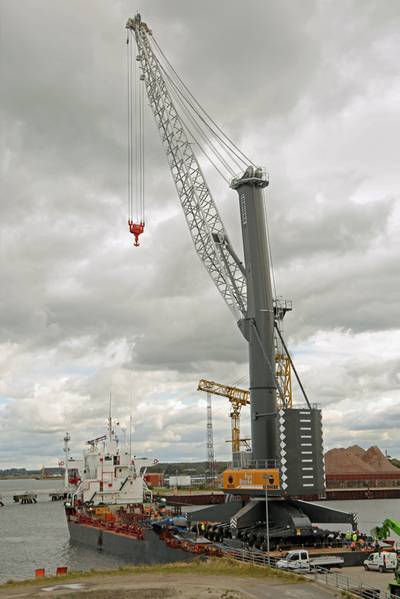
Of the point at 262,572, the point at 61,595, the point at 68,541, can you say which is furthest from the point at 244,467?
the point at 68,541

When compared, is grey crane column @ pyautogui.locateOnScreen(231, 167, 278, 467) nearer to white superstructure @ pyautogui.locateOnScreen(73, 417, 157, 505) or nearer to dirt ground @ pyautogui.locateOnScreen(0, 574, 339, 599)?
dirt ground @ pyautogui.locateOnScreen(0, 574, 339, 599)

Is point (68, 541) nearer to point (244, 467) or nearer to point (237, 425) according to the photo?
point (244, 467)

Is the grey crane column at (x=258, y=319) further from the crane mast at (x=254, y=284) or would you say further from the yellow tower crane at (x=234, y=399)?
the yellow tower crane at (x=234, y=399)

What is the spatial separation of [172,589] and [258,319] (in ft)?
90.8

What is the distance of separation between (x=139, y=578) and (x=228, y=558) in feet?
27.5

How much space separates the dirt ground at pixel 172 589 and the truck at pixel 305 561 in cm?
467

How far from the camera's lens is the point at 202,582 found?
33531 mm

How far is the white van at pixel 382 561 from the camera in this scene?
39253 millimetres

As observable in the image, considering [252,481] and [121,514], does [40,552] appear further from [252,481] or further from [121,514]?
[252,481]

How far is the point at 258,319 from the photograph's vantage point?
5503 cm

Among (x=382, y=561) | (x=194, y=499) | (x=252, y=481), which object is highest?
(x=252, y=481)

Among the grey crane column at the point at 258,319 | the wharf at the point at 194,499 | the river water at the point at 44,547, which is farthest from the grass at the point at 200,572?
the wharf at the point at 194,499

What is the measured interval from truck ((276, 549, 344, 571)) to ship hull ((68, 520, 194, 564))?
946 centimetres

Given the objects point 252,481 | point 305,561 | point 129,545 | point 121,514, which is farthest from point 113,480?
point 305,561
